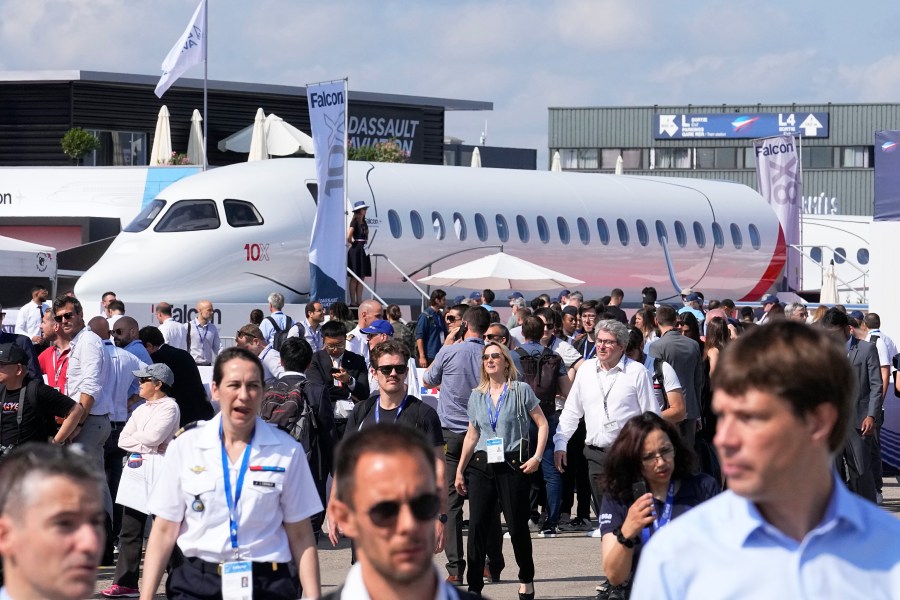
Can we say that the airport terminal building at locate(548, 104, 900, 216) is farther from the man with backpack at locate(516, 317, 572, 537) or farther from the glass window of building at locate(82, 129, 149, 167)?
the man with backpack at locate(516, 317, 572, 537)

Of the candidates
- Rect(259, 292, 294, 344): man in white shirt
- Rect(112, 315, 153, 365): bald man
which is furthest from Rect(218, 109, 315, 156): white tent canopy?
Rect(112, 315, 153, 365): bald man

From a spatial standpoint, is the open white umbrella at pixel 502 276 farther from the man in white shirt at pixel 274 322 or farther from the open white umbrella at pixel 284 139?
the open white umbrella at pixel 284 139

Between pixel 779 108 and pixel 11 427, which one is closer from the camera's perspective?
pixel 11 427

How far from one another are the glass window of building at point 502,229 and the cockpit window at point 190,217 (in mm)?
5763

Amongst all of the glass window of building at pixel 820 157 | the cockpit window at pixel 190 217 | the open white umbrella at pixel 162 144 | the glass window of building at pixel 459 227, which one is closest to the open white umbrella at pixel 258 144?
the open white umbrella at pixel 162 144

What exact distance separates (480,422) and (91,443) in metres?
2.76

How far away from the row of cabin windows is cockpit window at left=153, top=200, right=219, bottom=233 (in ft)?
9.82

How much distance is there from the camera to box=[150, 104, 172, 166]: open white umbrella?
35.0m

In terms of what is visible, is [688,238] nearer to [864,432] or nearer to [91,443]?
[864,432]

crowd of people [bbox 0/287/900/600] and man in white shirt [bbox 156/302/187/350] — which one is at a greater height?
man in white shirt [bbox 156/302/187/350]

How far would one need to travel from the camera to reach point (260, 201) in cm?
2295

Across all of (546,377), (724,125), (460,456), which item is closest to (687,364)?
(546,377)

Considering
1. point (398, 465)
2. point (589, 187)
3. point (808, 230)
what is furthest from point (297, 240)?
point (808, 230)

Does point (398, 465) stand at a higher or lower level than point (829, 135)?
lower
